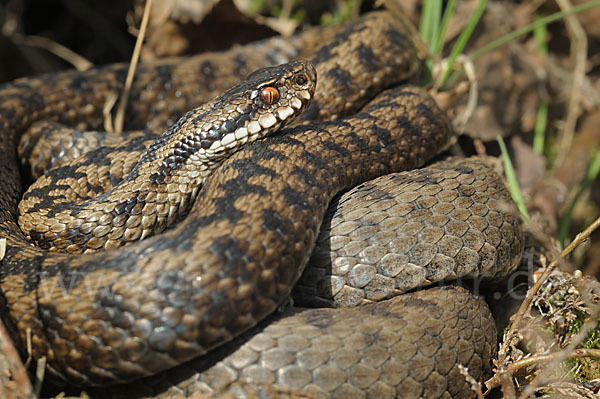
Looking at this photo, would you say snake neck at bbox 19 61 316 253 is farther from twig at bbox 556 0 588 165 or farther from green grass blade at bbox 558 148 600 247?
twig at bbox 556 0 588 165

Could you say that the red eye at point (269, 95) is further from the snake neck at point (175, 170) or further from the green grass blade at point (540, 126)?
the green grass blade at point (540, 126)

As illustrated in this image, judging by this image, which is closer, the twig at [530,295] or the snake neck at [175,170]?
the twig at [530,295]

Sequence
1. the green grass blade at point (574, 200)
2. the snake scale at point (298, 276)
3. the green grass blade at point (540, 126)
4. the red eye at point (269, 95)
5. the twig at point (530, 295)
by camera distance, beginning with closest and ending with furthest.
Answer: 1. the snake scale at point (298, 276)
2. the twig at point (530, 295)
3. the red eye at point (269, 95)
4. the green grass blade at point (574, 200)
5. the green grass blade at point (540, 126)

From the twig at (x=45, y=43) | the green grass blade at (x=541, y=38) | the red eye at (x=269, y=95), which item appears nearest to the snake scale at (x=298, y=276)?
the red eye at (x=269, y=95)

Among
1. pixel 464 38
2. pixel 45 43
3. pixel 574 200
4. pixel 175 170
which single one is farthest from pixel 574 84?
pixel 45 43

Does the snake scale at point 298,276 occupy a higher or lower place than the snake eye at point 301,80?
lower

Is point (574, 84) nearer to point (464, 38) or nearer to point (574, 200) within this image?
point (574, 200)
